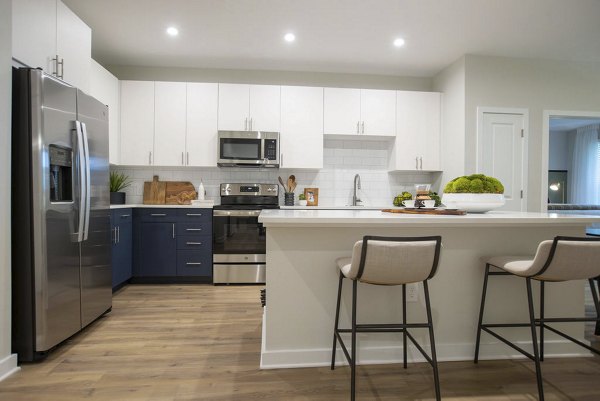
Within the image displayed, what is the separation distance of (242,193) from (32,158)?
2426 mm

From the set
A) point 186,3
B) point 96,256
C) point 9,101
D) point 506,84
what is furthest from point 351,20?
point 96,256

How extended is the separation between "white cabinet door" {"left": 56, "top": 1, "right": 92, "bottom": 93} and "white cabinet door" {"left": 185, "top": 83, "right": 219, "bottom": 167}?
125cm

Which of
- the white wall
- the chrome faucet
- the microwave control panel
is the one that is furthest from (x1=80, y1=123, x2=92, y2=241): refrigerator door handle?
the chrome faucet

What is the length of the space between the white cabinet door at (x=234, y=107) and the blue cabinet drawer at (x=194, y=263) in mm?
1543

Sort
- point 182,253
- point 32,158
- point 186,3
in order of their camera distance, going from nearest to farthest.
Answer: point 32,158 < point 186,3 < point 182,253

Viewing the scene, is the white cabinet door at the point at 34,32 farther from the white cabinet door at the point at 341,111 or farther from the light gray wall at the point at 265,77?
the white cabinet door at the point at 341,111

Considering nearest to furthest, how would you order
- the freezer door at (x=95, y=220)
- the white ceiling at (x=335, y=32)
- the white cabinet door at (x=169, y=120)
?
the freezer door at (x=95, y=220) < the white ceiling at (x=335, y=32) < the white cabinet door at (x=169, y=120)

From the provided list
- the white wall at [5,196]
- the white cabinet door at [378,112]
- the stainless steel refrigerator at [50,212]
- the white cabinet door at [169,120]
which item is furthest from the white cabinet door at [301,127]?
the white wall at [5,196]

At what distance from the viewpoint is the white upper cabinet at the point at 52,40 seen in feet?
7.12

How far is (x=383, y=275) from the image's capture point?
5.20 ft

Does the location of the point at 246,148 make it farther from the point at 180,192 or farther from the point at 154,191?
the point at 154,191

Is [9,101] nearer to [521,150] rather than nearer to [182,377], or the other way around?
Result: [182,377]

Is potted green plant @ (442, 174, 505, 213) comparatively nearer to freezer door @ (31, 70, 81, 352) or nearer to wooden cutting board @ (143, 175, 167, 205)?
freezer door @ (31, 70, 81, 352)

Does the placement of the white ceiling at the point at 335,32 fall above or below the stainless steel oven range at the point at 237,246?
above
